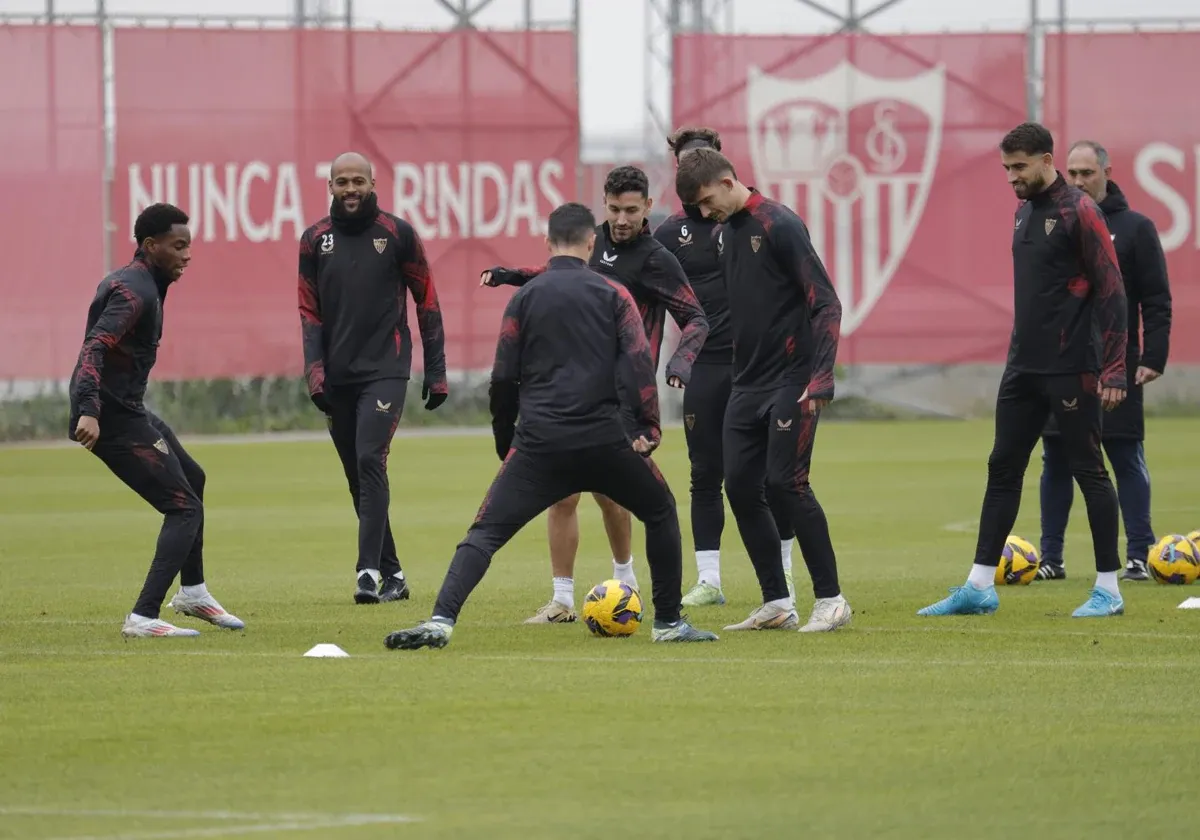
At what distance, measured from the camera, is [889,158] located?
3394 cm

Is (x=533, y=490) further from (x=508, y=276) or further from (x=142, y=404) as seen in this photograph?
(x=142, y=404)

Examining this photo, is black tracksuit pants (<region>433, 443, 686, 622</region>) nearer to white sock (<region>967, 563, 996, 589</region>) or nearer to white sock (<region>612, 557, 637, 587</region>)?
white sock (<region>612, 557, 637, 587</region>)

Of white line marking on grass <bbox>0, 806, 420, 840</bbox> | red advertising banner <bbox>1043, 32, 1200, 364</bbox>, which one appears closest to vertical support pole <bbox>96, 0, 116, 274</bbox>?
red advertising banner <bbox>1043, 32, 1200, 364</bbox>

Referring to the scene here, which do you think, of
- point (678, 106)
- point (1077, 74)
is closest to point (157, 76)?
point (678, 106)

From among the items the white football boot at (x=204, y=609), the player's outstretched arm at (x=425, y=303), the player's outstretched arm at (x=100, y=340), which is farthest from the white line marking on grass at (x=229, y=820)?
the player's outstretched arm at (x=425, y=303)

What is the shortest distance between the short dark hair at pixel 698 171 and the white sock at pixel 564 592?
2.08 metres

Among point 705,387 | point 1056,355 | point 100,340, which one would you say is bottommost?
point 705,387

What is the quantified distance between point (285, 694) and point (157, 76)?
25331 millimetres

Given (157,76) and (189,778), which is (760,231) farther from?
(157,76)

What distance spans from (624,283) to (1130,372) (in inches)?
138

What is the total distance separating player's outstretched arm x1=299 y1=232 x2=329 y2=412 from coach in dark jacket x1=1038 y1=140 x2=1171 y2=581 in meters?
4.07

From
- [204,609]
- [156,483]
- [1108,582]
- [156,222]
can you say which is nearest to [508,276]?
[156,222]

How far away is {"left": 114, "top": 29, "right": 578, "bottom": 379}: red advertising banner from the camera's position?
32.2m

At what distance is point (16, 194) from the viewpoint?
105 ft
